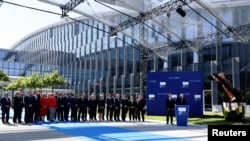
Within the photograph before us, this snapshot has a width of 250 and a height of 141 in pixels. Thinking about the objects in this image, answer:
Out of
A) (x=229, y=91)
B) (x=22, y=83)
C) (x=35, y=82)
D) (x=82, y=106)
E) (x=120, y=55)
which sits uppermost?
(x=120, y=55)

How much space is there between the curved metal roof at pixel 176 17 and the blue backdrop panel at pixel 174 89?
3.32m

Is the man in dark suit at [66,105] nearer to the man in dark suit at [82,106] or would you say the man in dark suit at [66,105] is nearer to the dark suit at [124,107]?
the man in dark suit at [82,106]

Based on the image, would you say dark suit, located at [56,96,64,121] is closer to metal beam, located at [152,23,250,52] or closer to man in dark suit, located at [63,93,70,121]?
man in dark suit, located at [63,93,70,121]

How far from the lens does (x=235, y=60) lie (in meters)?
33.2

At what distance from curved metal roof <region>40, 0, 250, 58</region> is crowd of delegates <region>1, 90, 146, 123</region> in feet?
20.2

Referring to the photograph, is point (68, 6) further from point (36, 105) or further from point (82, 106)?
point (36, 105)

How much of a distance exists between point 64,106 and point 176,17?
11108 mm

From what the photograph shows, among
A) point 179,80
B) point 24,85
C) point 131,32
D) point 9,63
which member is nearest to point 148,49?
point 131,32

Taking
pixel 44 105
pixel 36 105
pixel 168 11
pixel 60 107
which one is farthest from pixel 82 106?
pixel 168 11

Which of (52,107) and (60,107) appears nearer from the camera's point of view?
(52,107)

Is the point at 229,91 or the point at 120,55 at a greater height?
the point at 120,55

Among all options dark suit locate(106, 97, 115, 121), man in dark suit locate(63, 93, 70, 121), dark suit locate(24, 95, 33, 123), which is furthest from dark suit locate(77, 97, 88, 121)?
dark suit locate(24, 95, 33, 123)

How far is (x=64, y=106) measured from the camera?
63.9 ft

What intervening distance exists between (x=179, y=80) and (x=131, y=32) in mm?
6436
